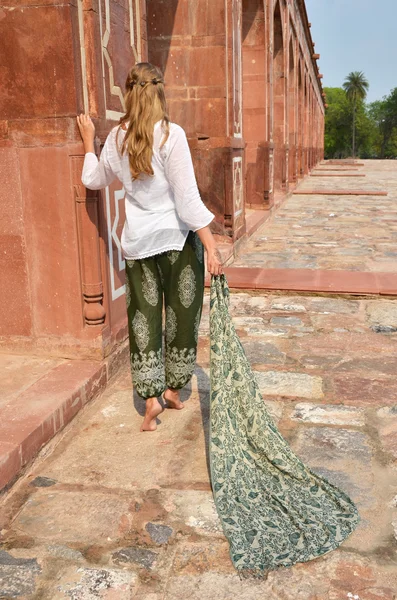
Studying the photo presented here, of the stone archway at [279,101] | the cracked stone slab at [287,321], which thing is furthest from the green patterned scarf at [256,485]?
the stone archway at [279,101]

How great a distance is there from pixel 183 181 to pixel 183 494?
50.9 inches

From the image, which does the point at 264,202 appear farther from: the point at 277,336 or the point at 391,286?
the point at 277,336

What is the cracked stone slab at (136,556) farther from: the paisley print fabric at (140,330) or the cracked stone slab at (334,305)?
the cracked stone slab at (334,305)

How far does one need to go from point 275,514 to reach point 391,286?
3716 mm

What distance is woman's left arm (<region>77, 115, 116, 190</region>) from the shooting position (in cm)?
288

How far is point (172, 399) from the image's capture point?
3197mm

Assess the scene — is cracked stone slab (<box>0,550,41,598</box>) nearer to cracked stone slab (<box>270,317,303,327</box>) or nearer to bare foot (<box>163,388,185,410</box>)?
bare foot (<box>163,388,185,410</box>)

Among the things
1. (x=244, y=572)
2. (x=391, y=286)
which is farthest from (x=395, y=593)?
(x=391, y=286)

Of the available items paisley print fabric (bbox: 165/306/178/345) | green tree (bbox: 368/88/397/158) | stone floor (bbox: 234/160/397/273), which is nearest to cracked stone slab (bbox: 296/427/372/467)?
paisley print fabric (bbox: 165/306/178/345)

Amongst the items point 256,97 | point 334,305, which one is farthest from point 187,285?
point 256,97

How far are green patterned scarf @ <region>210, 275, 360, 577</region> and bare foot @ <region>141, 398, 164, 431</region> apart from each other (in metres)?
0.54

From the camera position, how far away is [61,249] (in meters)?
3.45

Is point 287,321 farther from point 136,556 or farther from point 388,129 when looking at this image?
point 388,129

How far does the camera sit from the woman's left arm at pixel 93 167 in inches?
113
